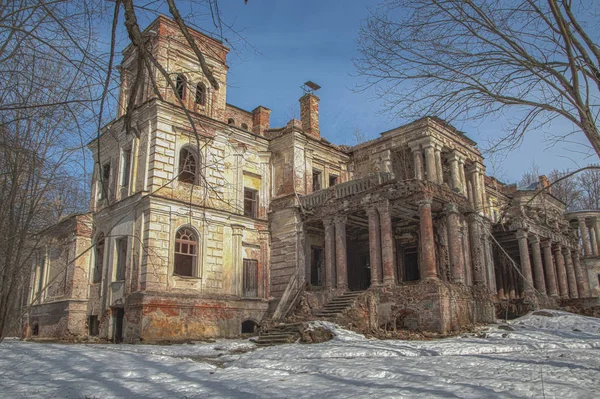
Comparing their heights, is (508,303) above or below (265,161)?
below

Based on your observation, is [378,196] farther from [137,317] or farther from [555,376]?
[555,376]

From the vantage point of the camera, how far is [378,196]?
67.6 ft

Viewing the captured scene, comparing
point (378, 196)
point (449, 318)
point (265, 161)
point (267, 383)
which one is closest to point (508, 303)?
point (449, 318)

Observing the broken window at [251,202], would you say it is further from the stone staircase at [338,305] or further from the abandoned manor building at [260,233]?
the stone staircase at [338,305]

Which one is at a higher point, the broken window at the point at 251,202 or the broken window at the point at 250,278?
the broken window at the point at 251,202

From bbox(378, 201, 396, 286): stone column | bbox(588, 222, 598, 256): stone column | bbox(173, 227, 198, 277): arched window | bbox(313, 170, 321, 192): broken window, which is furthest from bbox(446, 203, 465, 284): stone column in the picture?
bbox(588, 222, 598, 256): stone column

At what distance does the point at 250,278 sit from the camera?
75.2 ft

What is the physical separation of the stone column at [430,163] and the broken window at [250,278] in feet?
31.9

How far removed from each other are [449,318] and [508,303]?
7785 millimetres

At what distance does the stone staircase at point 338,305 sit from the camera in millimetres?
18625

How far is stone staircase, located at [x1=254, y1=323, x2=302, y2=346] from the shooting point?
16344 millimetres

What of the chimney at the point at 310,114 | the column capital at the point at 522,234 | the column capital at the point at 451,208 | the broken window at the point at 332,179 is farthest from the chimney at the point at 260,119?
the column capital at the point at 522,234

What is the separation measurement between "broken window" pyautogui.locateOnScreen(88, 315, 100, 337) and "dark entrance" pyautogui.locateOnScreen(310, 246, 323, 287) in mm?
10338

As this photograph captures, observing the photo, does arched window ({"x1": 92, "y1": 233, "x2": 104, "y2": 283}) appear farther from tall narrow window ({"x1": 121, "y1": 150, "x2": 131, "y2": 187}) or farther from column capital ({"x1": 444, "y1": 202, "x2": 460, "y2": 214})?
column capital ({"x1": 444, "y1": 202, "x2": 460, "y2": 214})
